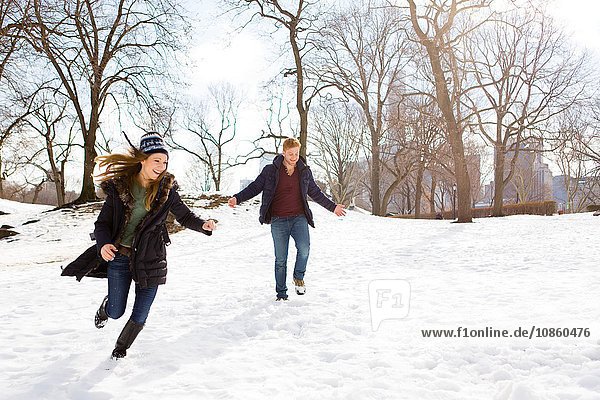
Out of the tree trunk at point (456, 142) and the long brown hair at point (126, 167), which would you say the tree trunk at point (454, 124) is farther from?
the long brown hair at point (126, 167)

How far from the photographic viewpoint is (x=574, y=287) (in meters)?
5.35

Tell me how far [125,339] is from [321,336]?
1719mm

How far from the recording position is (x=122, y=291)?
11.5 feet

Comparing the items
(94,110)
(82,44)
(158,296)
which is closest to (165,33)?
(82,44)

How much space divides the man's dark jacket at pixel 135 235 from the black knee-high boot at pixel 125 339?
0.36 metres

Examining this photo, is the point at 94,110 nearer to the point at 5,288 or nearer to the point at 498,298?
the point at 5,288

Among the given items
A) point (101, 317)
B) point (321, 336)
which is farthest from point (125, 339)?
point (321, 336)

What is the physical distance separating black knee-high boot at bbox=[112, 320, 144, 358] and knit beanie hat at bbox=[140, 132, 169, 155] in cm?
140

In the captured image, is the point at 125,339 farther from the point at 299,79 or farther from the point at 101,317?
the point at 299,79

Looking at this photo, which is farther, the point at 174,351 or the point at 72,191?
Answer: the point at 72,191

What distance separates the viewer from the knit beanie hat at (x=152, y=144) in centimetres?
345

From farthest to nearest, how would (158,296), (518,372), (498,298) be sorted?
(158,296), (498,298), (518,372)

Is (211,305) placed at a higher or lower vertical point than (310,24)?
lower

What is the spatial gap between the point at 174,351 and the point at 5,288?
15.2ft
